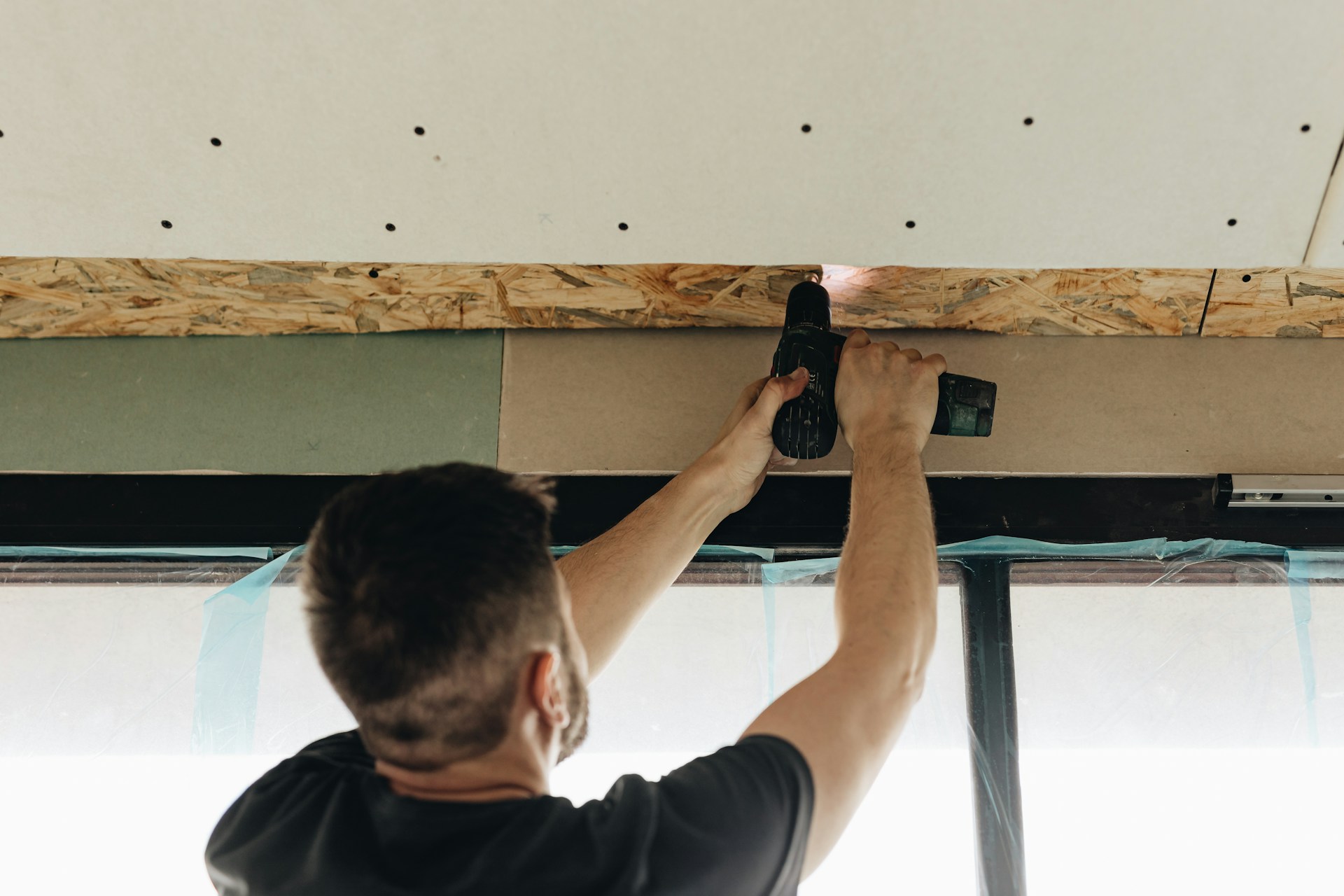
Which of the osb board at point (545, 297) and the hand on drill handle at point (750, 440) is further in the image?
the osb board at point (545, 297)

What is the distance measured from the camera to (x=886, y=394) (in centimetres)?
137

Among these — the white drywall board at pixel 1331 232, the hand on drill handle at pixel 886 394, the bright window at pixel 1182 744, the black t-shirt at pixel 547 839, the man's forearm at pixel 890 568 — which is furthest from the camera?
the bright window at pixel 1182 744

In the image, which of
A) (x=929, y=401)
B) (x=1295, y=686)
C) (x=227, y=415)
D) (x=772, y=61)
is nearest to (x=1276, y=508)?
(x=1295, y=686)

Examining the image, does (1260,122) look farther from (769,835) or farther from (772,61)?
(769,835)

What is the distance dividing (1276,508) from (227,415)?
1.80 meters

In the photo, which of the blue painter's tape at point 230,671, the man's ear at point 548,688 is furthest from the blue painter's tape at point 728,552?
the man's ear at point 548,688

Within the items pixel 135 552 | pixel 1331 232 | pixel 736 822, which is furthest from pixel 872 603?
pixel 135 552

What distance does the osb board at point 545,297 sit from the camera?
4.94ft

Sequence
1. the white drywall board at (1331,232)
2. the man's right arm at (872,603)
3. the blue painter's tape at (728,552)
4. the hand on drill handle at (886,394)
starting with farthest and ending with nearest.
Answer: the blue painter's tape at (728,552) → the hand on drill handle at (886,394) → the white drywall board at (1331,232) → the man's right arm at (872,603)

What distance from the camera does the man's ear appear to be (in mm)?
907

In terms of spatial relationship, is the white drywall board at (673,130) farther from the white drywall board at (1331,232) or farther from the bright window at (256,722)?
the bright window at (256,722)

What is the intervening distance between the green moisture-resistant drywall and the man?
73 centimetres

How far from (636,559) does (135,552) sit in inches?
35.7

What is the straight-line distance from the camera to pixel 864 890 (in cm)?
145
